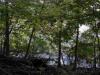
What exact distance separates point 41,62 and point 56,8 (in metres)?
3.43

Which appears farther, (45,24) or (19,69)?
(45,24)

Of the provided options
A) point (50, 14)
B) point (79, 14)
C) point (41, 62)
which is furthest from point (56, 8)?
point (41, 62)

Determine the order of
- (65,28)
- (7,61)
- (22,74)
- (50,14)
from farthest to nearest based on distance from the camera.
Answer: (65,28)
(50,14)
(7,61)
(22,74)

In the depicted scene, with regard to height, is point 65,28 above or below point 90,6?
below

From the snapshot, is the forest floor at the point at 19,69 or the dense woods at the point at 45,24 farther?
the dense woods at the point at 45,24

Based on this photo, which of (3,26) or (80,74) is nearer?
(80,74)

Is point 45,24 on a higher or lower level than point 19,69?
higher

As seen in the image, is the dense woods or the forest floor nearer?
the forest floor

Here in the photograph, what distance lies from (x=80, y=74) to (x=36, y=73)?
2.92 metres

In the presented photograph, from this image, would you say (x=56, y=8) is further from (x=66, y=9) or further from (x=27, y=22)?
(x=27, y=22)

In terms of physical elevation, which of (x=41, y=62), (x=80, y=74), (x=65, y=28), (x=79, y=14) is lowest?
(x=80, y=74)

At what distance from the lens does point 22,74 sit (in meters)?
9.29

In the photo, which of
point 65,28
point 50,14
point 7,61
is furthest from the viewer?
point 65,28

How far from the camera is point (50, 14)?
1287 centimetres
